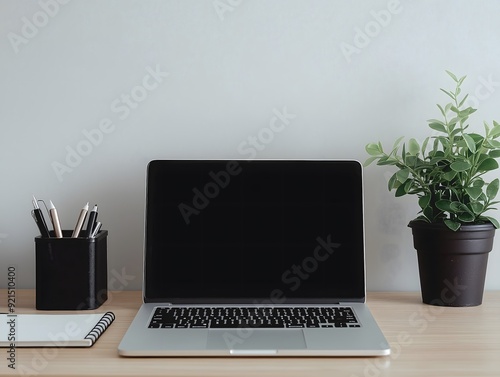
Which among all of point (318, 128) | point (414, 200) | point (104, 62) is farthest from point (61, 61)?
point (414, 200)

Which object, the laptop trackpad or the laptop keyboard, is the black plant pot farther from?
the laptop trackpad

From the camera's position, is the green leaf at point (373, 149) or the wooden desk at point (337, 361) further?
the green leaf at point (373, 149)

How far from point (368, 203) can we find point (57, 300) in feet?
2.26

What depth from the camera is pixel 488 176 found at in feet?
4.43

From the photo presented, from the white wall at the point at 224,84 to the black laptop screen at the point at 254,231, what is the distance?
127 mm

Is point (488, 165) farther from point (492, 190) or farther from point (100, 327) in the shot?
point (100, 327)

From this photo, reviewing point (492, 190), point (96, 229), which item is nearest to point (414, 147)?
point (492, 190)

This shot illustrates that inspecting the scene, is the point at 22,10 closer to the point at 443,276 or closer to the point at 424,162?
the point at 424,162

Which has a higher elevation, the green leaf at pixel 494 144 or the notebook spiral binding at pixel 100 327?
the green leaf at pixel 494 144

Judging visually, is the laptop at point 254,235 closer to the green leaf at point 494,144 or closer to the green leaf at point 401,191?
the green leaf at point 401,191

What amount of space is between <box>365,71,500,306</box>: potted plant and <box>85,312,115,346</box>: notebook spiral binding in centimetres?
60

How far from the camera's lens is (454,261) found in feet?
3.84

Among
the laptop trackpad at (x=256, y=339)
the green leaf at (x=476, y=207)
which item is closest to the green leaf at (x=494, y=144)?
the green leaf at (x=476, y=207)

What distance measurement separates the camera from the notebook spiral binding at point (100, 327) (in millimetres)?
951
